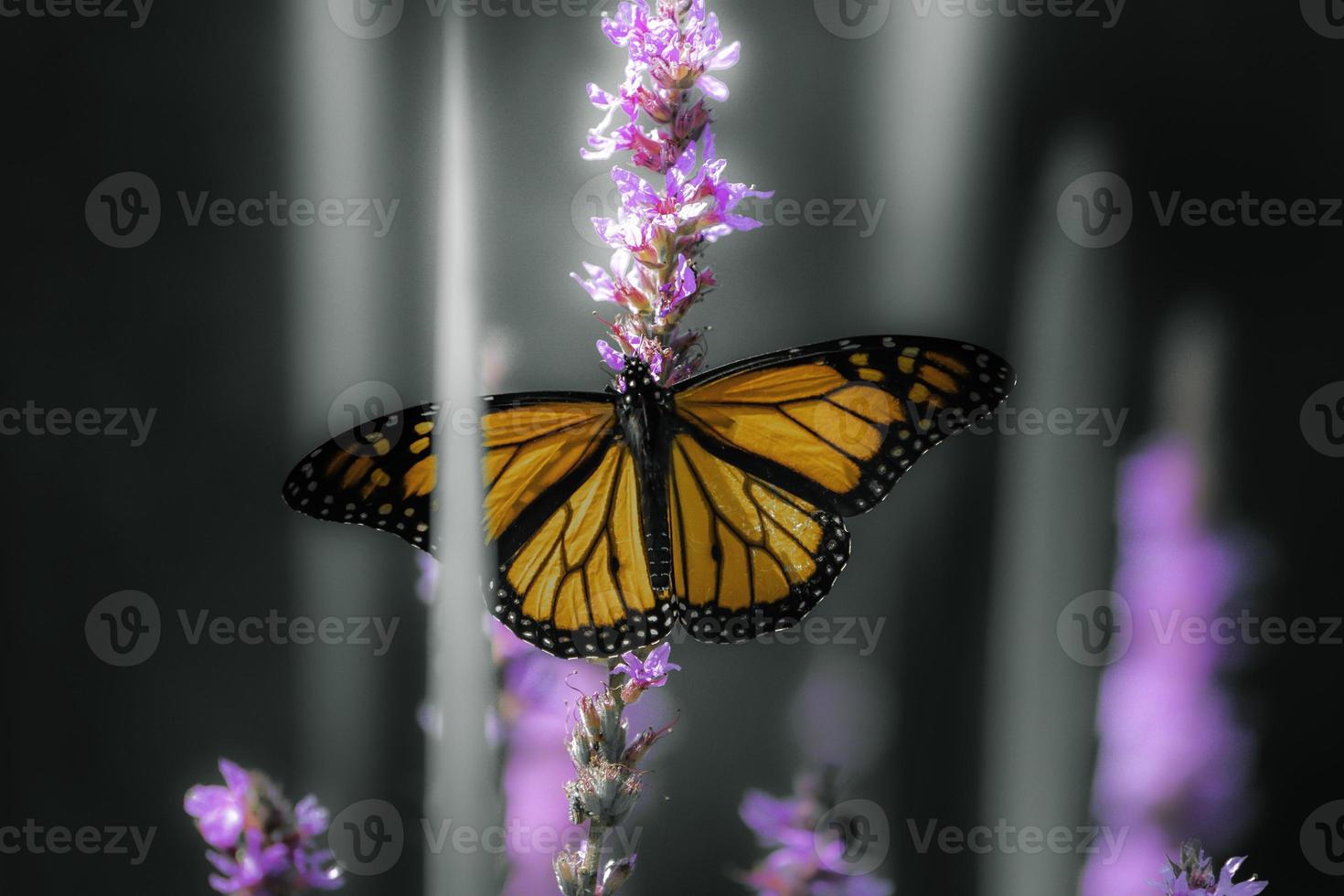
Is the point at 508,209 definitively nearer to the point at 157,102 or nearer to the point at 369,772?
the point at 157,102

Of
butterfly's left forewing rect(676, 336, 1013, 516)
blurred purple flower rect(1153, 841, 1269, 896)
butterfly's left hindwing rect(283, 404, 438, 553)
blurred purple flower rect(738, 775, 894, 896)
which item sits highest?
butterfly's left forewing rect(676, 336, 1013, 516)

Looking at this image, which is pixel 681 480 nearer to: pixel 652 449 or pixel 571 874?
pixel 652 449

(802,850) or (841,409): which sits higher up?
(841,409)

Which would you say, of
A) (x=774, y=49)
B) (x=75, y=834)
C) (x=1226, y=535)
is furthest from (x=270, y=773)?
(x=1226, y=535)

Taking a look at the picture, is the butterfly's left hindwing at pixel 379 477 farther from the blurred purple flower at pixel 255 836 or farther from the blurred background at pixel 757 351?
the blurred background at pixel 757 351

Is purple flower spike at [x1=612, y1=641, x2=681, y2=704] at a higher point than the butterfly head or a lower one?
lower

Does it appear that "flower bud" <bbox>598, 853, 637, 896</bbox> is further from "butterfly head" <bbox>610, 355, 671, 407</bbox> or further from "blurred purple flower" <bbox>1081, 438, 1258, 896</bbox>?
"blurred purple flower" <bbox>1081, 438, 1258, 896</bbox>

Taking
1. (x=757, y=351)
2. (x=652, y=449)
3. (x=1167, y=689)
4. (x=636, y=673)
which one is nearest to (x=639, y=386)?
(x=652, y=449)

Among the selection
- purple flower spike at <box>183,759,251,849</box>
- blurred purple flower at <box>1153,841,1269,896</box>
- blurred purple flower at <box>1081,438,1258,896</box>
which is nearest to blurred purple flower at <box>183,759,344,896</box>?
purple flower spike at <box>183,759,251,849</box>
